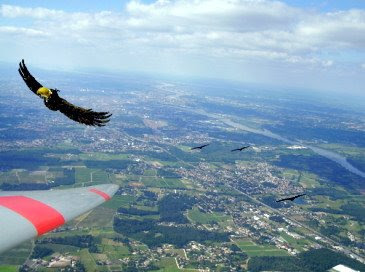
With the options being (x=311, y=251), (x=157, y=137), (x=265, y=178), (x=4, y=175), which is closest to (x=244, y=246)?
(x=311, y=251)

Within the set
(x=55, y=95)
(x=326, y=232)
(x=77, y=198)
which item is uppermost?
(x=55, y=95)

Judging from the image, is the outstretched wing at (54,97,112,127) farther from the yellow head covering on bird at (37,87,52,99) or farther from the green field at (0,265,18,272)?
the green field at (0,265,18,272)

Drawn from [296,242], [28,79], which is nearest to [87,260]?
[296,242]

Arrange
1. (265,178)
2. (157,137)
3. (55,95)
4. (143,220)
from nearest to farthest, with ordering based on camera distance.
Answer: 1. (55,95)
2. (143,220)
3. (265,178)
4. (157,137)

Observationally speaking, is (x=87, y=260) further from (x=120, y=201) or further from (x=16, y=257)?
(x=120, y=201)

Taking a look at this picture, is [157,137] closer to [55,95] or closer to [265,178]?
[265,178]

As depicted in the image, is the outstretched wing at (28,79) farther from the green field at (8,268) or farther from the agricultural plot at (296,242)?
the agricultural plot at (296,242)

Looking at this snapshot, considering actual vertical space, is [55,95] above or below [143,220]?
above
